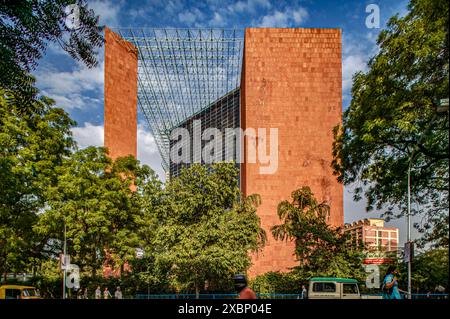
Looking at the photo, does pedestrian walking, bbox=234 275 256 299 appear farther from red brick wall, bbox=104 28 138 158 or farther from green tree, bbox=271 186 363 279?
red brick wall, bbox=104 28 138 158

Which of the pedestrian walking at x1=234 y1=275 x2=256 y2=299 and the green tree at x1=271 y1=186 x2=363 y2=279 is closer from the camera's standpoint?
the pedestrian walking at x1=234 y1=275 x2=256 y2=299

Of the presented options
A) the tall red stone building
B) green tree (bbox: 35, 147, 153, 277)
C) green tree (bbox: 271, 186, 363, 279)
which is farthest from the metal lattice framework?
green tree (bbox: 271, 186, 363, 279)

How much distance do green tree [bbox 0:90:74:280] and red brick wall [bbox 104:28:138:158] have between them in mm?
7775

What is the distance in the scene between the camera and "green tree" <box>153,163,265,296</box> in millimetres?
23688

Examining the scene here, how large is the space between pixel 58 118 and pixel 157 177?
8.72 meters

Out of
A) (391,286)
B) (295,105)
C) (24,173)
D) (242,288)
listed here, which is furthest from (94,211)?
(242,288)

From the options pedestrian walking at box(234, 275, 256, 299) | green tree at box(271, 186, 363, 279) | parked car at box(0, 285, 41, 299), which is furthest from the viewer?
green tree at box(271, 186, 363, 279)

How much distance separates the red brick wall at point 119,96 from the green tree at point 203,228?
14257 mm

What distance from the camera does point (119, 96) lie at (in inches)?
1563

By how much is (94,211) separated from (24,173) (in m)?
5.40

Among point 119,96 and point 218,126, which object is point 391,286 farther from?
point 218,126

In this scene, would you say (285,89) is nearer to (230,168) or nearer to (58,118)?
(230,168)

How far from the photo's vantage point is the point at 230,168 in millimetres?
25297
